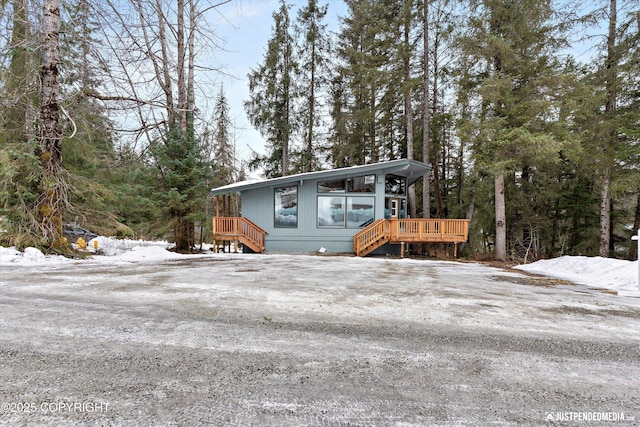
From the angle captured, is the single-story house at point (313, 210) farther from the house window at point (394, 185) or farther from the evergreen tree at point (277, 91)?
the evergreen tree at point (277, 91)

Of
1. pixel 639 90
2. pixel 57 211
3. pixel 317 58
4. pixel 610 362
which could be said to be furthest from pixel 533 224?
pixel 57 211

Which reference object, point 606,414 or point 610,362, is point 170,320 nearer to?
point 606,414

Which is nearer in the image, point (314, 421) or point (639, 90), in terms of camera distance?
point (314, 421)

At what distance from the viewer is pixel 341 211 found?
460 inches

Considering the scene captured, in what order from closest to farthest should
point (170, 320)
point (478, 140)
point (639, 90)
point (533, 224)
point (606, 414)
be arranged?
point (606, 414), point (170, 320), point (639, 90), point (478, 140), point (533, 224)

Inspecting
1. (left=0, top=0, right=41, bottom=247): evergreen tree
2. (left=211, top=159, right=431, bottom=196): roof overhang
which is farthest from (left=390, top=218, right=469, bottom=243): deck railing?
(left=0, top=0, right=41, bottom=247): evergreen tree

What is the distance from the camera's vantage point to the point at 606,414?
1308mm

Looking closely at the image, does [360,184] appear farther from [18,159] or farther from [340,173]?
[18,159]

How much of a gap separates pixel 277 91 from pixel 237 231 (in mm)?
10431

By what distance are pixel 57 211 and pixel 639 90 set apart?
17055mm

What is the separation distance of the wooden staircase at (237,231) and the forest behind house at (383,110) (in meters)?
0.95

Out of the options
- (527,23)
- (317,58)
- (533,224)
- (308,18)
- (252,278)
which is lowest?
(252,278)

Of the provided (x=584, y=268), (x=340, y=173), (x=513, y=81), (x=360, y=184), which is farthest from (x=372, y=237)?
(x=513, y=81)

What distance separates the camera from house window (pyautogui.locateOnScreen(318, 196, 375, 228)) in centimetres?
1167
